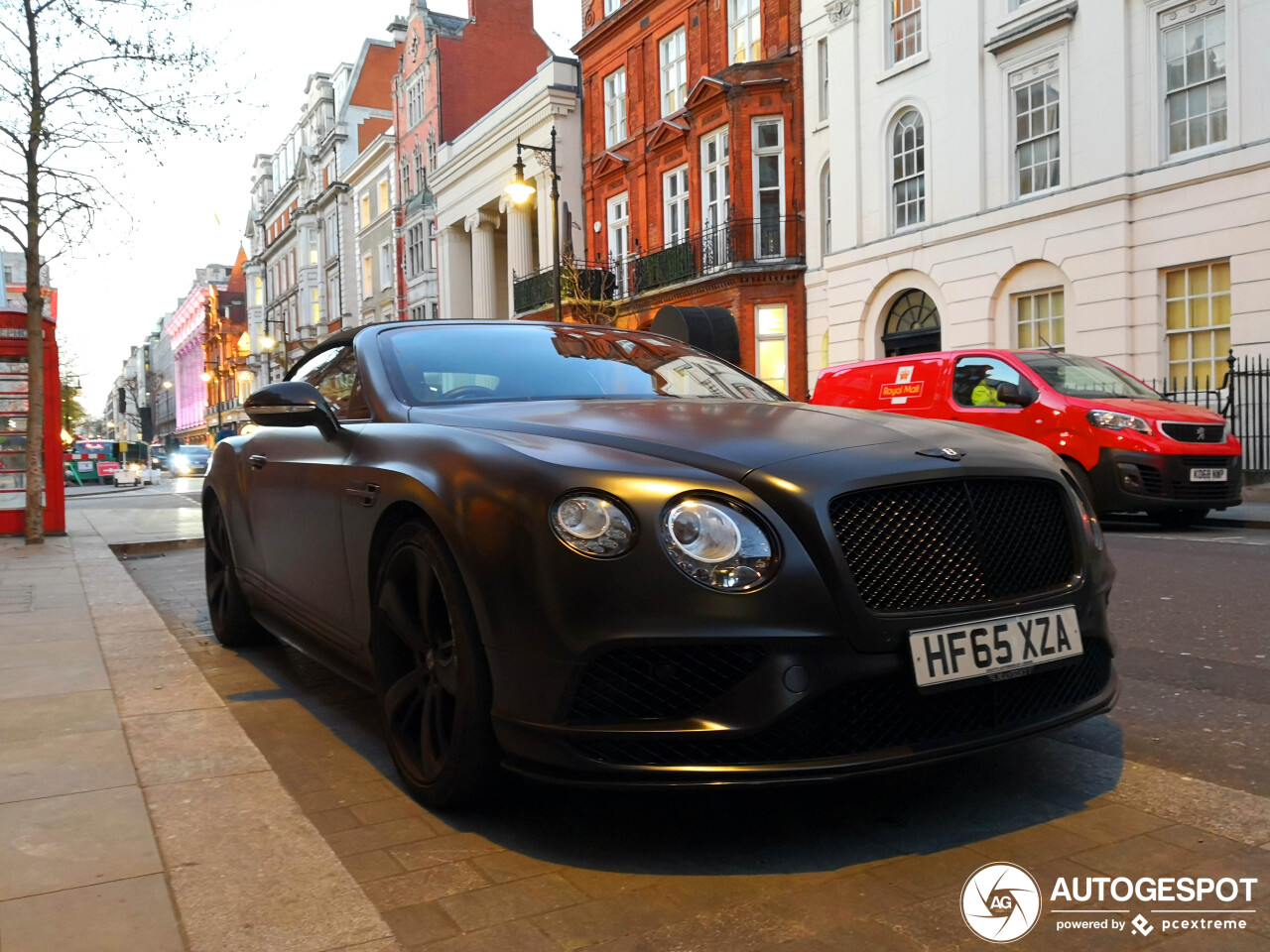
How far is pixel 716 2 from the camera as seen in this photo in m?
26.3

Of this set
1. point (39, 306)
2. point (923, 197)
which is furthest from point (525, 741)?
point (923, 197)

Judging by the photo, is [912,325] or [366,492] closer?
[366,492]

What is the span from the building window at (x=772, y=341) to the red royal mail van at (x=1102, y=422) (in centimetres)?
1257

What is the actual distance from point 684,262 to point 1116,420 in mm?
17359

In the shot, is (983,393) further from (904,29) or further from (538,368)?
(904,29)

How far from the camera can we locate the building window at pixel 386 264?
49969 mm

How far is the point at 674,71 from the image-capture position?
1118 inches

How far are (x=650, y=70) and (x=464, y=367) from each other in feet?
88.9

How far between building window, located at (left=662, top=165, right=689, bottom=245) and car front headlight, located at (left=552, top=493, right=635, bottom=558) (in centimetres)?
2551

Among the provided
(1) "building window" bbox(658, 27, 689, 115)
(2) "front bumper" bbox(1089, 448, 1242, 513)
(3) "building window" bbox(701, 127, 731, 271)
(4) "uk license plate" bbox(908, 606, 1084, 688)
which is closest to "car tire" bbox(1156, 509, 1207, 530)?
(2) "front bumper" bbox(1089, 448, 1242, 513)

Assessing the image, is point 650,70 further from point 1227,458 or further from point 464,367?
point 464,367

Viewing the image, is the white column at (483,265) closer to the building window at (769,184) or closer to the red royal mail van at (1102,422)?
the building window at (769,184)

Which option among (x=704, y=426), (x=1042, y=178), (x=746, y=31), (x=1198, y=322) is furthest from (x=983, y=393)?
(x=746, y=31)

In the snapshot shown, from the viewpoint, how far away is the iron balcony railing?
987 inches
